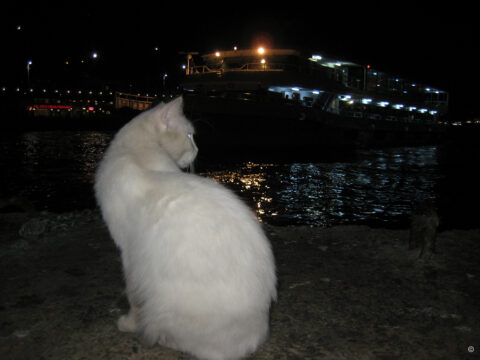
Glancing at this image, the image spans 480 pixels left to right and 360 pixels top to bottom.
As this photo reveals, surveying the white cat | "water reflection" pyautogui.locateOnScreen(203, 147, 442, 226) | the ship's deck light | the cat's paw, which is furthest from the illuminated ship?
the white cat

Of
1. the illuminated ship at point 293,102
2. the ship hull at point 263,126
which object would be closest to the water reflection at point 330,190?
the illuminated ship at point 293,102

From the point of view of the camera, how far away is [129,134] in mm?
2473

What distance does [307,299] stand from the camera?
9.84 feet

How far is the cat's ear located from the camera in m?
2.45

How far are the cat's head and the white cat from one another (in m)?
0.38

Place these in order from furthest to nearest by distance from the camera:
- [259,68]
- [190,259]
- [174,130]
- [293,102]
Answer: [259,68]
[293,102]
[174,130]
[190,259]

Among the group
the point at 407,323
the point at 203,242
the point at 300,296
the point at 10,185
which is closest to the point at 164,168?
the point at 203,242

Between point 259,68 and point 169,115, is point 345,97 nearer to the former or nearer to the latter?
point 259,68

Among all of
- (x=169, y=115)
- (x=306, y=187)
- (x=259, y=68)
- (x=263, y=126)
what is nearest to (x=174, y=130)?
(x=169, y=115)

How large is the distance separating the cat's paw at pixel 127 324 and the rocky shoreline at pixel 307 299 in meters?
0.06

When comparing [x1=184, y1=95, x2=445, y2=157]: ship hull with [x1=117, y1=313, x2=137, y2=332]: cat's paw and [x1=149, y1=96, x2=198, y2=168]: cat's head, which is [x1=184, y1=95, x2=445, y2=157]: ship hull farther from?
[x1=117, y1=313, x2=137, y2=332]: cat's paw

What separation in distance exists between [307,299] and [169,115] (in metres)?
1.99

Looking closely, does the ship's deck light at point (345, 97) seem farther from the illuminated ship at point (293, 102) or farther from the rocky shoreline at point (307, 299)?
the rocky shoreline at point (307, 299)

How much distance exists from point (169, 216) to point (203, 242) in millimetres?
251
